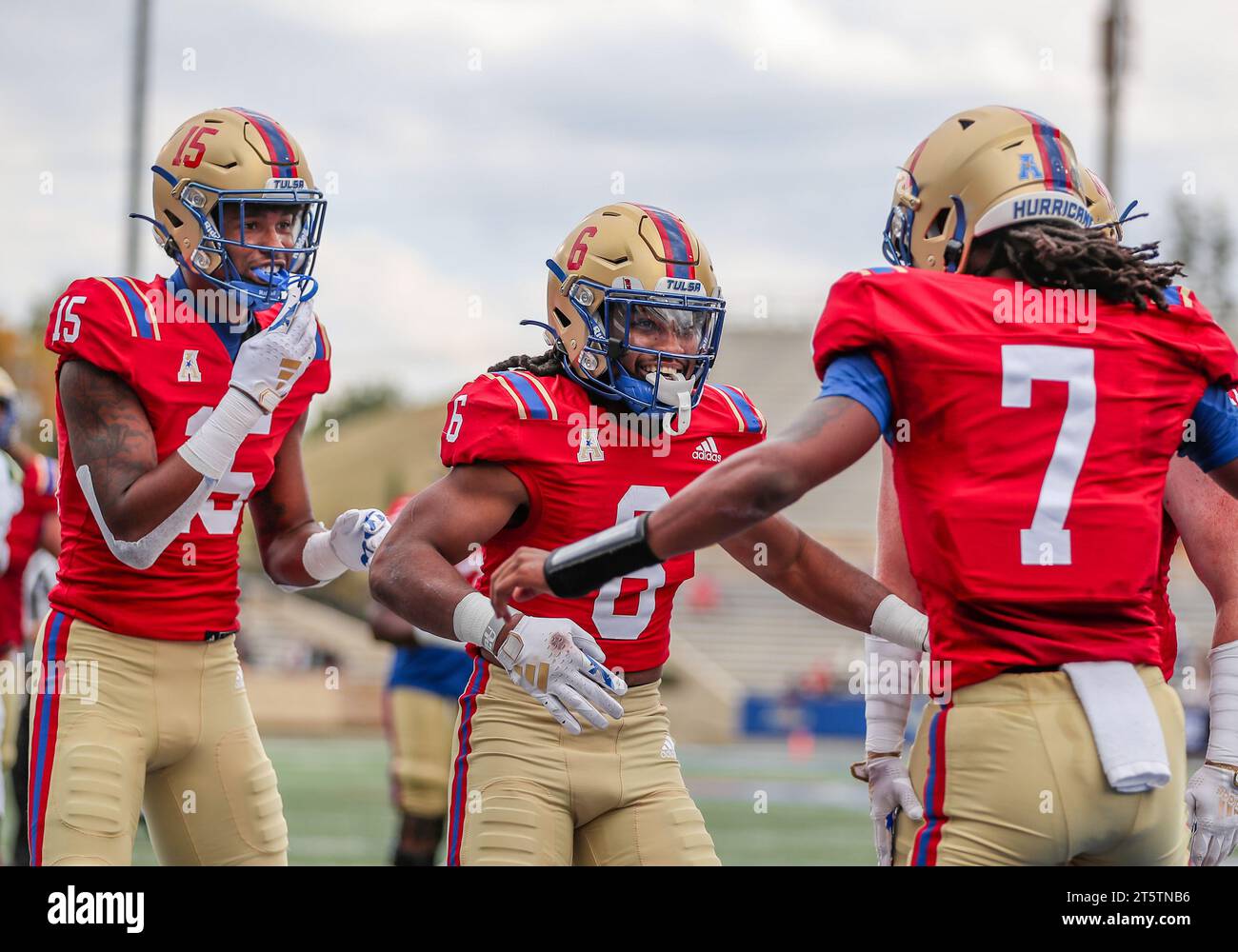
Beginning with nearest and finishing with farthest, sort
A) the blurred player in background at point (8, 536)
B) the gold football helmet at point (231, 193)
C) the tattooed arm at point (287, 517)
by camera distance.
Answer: the gold football helmet at point (231, 193), the tattooed arm at point (287, 517), the blurred player in background at point (8, 536)

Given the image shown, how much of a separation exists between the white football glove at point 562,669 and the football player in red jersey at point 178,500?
2.72ft

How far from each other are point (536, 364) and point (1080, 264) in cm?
128

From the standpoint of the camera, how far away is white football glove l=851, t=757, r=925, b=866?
322 cm

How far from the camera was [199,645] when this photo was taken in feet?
12.2

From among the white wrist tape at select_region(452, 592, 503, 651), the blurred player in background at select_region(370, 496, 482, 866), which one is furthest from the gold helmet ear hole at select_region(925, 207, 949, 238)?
the blurred player in background at select_region(370, 496, 482, 866)

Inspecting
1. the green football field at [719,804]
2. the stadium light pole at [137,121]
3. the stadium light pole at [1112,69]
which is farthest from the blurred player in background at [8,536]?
the stadium light pole at [1112,69]

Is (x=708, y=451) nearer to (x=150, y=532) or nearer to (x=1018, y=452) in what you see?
(x=1018, y=452)

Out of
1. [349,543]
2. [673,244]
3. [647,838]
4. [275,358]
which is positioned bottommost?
[647,838]

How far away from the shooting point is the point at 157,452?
3635mm

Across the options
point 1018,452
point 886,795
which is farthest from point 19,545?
point 1018,452

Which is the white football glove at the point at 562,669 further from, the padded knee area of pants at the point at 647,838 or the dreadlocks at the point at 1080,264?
the dreadlocks at the point at 1080,264

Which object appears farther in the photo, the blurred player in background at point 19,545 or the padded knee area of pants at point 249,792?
the blurred player in background at point 19,545

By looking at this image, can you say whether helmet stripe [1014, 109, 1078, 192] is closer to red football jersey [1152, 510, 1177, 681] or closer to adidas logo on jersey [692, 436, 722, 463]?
red football jersey [1152, 510, 1177, 681]

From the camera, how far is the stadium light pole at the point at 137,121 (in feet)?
40.1
